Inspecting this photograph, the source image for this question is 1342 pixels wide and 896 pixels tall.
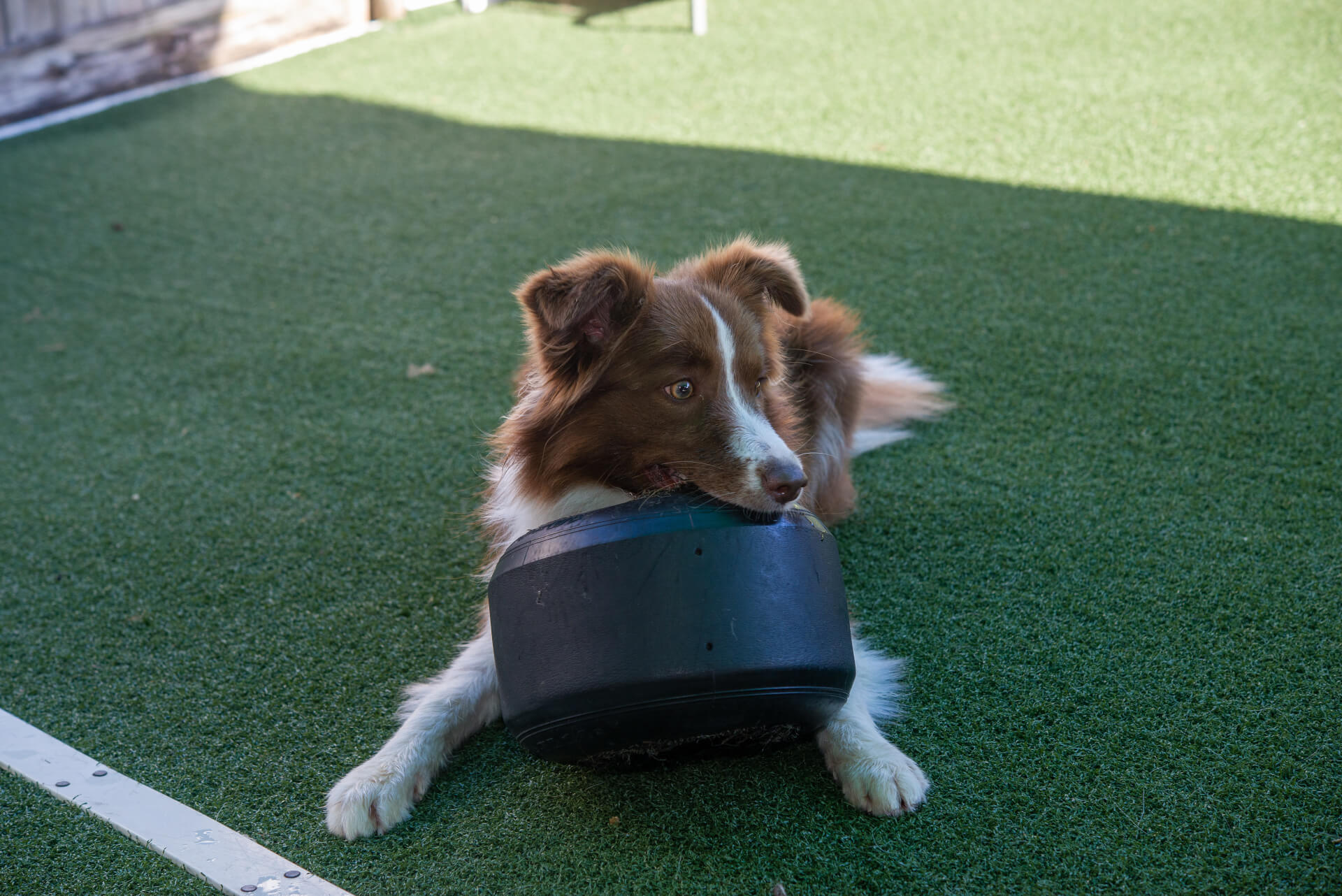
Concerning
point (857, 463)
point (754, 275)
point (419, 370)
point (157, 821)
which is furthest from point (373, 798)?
point (419, 370)

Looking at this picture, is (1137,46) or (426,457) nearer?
(426,457)

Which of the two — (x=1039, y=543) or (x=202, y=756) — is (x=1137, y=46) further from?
(x=202, y=756)

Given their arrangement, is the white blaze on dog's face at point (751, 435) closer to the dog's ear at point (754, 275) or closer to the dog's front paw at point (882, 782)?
the dog's ear at point (754, 275)

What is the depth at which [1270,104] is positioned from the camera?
6371 mm

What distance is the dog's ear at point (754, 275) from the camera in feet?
9.30

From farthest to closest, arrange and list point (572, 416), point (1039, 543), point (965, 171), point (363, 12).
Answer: point (363, 12), point (965, 171), point (1039, 543), point (572, 416)

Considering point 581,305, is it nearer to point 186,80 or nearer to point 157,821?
point 157,821

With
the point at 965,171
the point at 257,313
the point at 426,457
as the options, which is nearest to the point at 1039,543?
the point at 426,457

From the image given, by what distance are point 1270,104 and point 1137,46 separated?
155 cm

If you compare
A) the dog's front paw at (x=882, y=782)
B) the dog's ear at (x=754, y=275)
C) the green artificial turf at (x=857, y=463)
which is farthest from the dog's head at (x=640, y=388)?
the green artificial turf at (x=857, y=463)

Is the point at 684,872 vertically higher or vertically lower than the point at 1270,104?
lower

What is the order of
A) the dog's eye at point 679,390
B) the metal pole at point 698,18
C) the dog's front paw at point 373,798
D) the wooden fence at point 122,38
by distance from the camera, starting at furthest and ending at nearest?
the metal pole at point 698,18 → the wooden fence at point 122,38 → the dog's eye at point 679,390 → the dog's front paw at point 373,798

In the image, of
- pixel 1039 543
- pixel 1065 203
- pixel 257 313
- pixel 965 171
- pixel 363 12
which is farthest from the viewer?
pixel 363 12

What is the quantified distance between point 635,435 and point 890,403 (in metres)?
1.62
